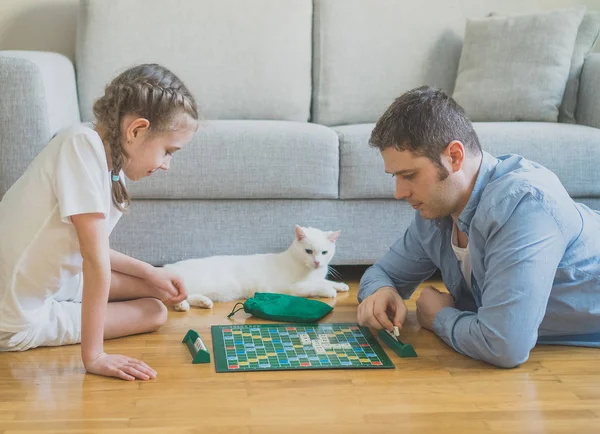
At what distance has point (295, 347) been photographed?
7.03ft

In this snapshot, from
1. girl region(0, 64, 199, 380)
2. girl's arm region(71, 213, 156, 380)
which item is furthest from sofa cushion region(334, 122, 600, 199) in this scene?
girl's arm region(71, 213, 156, 380)

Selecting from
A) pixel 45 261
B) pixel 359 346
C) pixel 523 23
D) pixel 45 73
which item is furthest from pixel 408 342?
pixel 523 23

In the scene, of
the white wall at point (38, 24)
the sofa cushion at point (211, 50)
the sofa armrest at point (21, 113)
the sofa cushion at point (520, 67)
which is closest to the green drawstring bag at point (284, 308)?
the sofa armrest at point (21, 113)

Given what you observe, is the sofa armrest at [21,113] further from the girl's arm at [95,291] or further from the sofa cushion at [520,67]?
the sofa cushion at [520,67]

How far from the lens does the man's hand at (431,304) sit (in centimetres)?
225

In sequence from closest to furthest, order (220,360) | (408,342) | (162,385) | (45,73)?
(162,385) → (220,360) → (408,342) → (45,73)

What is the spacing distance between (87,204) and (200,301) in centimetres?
79

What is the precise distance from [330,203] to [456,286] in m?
0.76

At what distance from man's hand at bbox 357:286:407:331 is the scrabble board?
44 millimetres

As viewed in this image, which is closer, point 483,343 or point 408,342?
point 483,343

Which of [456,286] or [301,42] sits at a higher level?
[301,42]

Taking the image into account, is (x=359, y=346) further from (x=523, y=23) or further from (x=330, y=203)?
(x=523, y=23)

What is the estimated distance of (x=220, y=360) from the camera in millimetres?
2041

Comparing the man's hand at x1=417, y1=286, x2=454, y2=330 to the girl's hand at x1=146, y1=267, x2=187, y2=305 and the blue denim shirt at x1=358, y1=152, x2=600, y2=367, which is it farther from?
the girl's hand at x1=146, y1=267, x2=187, y2=305
